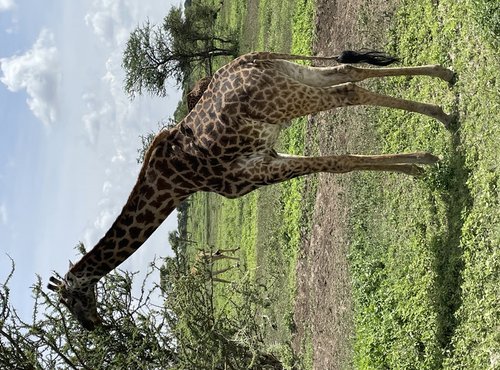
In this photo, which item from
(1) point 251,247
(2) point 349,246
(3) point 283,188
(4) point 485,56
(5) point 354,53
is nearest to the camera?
(4) point 485,56

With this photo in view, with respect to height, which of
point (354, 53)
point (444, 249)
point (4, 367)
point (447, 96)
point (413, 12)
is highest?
point (413, 12)

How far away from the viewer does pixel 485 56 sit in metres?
6.45

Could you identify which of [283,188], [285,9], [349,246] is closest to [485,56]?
[349,246]

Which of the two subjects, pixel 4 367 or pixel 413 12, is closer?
pixel 4 367

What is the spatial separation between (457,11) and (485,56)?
3.59 ft

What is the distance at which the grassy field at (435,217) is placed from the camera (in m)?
6.12

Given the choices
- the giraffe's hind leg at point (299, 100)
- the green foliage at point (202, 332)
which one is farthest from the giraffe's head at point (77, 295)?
the giraffe's hind leg at point (299, 100)

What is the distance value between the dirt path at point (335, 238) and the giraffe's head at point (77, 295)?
4.32 metres

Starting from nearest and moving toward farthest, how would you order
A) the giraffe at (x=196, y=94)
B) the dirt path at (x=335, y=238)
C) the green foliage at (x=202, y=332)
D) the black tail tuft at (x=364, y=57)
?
the black tail tuft at (x=364, y=57) < the green foliage at (x=202, y=332) < the giraffe at (x=196, y=94) < the dirt path at (x=335, y=238)

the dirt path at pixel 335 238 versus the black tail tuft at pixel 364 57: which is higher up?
the black tail tuft at pixel 364 57

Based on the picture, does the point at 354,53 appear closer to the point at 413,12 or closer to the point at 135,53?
the point at 413,12

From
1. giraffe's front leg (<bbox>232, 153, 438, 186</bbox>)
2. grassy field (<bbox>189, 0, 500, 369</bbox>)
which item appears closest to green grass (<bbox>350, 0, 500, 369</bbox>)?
grassy field (<bbox>189, 0, 500, 369</bbox>)

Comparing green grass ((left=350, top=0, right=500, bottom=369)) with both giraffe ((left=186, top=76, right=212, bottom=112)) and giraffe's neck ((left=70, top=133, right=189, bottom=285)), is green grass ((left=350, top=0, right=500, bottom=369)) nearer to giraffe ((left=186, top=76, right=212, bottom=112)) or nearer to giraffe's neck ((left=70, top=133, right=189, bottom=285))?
giraffe ((left=186, top=76, right=212, bottom=112))

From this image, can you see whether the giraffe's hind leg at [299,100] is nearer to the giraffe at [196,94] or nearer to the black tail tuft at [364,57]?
the black tail tuft at [364,57]
